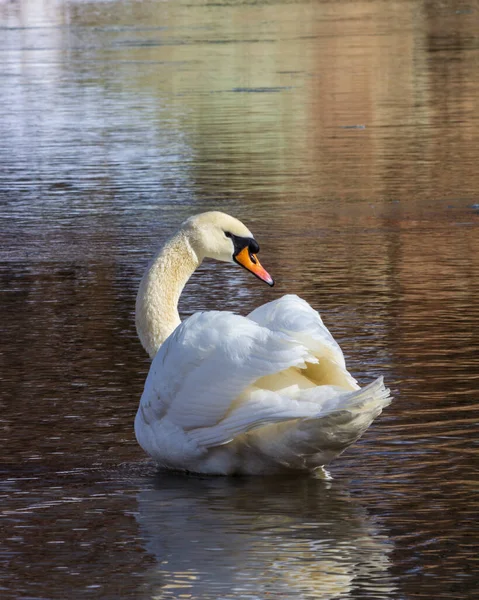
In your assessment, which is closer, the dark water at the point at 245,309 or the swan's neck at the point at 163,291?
the dark water at the point at 245,309

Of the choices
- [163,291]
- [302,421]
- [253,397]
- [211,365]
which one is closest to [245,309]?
[163,291]

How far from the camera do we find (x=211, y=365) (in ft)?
19.5

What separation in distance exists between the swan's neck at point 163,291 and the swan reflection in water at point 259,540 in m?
0.88

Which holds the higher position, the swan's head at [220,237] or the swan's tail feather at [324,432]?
the swan's head at [220,237]

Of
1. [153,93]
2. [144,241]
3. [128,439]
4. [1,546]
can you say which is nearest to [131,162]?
[144,241]

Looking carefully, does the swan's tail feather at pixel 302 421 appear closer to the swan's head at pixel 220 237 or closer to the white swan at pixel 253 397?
the white swan at pixel 253 397

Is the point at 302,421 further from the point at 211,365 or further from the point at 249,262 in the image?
the point at 249,262

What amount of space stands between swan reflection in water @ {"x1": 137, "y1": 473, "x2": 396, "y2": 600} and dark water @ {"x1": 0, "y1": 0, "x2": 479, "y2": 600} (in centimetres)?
1

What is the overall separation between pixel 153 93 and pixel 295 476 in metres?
21.6

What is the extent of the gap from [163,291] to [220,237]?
0.45 m

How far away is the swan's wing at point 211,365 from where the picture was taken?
573cm

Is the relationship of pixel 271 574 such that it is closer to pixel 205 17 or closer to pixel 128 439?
pixel 128 439

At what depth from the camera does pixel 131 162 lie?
18.1 metres

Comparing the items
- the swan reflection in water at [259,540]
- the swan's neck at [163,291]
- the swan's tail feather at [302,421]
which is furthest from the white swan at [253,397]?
the swan's neck at [163,291]
